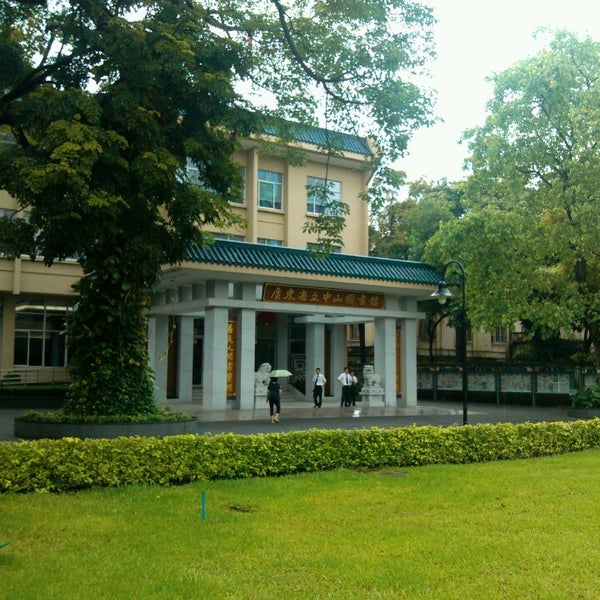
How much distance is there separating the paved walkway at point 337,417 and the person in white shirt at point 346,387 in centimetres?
32

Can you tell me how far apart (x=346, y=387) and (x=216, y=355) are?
15.8 feet

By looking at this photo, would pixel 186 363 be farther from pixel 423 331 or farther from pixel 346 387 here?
pixel 423 331

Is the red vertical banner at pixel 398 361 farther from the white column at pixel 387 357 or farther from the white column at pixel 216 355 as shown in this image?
the white column at pixel 216 355

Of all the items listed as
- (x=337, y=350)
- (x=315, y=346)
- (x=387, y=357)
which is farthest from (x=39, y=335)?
(x=387, y=357)

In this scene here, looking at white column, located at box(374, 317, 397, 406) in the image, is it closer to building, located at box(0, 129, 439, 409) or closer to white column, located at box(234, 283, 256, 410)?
building, located at box(0, 129, 439, 409)

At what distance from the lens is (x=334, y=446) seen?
31.9 feet

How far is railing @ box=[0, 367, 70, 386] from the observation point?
76.7 ft

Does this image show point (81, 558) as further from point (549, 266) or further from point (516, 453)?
point (549, 266)

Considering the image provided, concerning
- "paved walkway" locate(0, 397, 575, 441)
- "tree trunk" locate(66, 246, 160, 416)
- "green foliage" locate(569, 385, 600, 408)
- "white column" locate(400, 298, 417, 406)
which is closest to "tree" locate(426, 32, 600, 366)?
"green foliage" locate(569, 385, 600, 408)

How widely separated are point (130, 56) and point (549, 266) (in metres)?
13.3

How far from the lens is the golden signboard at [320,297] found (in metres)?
19.2

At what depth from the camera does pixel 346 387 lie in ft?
69.7

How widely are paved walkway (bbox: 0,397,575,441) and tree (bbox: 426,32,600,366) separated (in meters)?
2.55

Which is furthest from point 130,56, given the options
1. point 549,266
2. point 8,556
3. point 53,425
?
point 549,266
